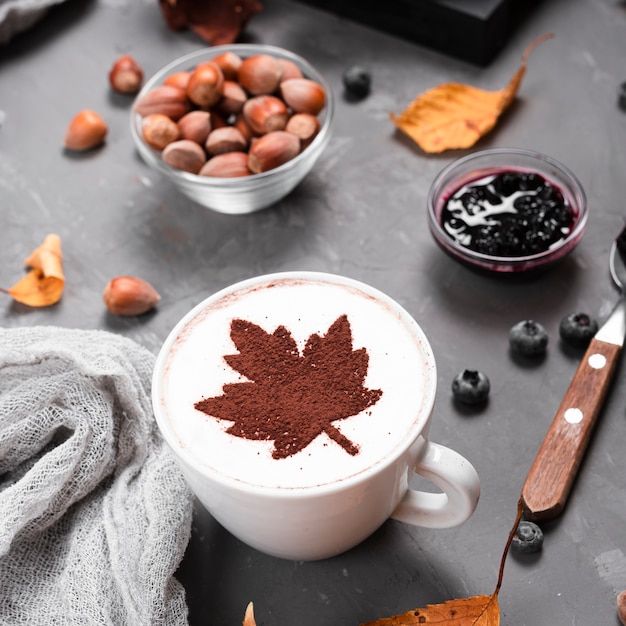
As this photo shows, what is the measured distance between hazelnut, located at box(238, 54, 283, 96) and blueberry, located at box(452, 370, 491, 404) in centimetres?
60

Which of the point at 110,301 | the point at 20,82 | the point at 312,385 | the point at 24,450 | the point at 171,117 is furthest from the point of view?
the point at 20,82

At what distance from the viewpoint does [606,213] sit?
1414mm

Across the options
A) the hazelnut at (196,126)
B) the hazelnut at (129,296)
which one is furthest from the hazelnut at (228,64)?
the hazelnut at (129,296)

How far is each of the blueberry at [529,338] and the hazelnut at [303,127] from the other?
0.46 m

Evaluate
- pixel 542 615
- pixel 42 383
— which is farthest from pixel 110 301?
pixel 542 615

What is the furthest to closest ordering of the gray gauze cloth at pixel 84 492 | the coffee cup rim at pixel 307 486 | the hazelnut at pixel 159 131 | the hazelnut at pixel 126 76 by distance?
1. the hazelnut at pixel 126 76
2. the hazelnut at pixel 159 131
3. the gray gauze cloth at pixel 84 492
4. the coffee cup rim at pixel 307 486

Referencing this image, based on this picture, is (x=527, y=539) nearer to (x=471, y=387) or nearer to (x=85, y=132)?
(x=471, y=387)

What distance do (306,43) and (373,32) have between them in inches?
5.3

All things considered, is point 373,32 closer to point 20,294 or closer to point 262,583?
point 20,294

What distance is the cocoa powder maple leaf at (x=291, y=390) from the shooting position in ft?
3.05

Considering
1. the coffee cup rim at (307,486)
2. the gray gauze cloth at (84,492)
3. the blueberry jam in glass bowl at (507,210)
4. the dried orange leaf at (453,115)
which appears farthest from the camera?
the dried orange leaf at (453,115)

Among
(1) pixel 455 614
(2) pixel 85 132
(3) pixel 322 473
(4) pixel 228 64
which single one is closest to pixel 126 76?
(2) pixel 85 132

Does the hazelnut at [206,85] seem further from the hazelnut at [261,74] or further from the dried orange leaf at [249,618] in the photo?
the dried orange leaf at [249,618]

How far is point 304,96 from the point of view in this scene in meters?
1.45
